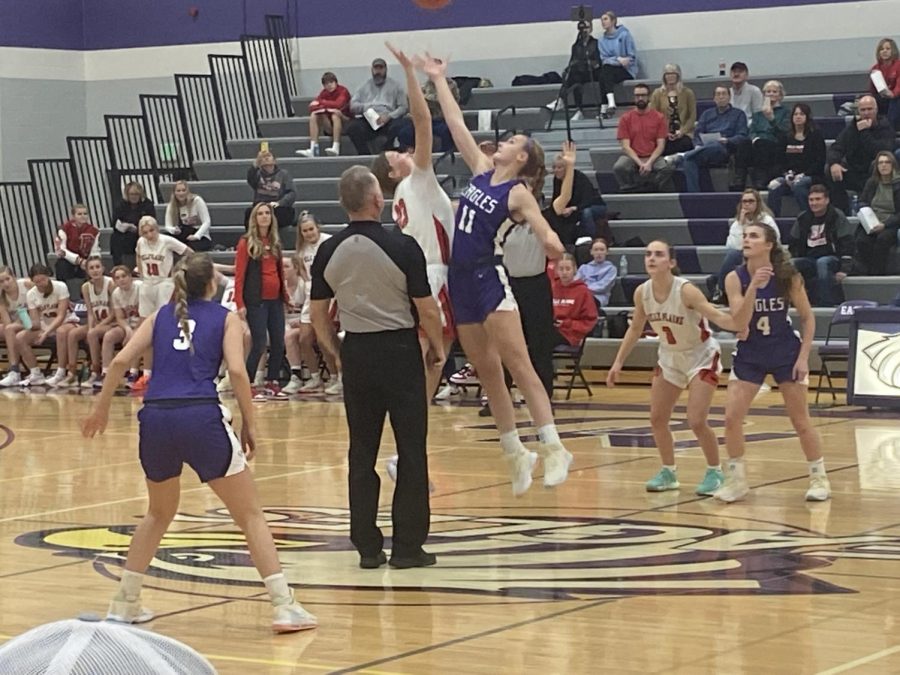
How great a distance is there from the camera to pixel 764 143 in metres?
18.4

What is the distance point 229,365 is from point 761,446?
6.70 metres

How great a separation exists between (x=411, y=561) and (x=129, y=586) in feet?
5.09

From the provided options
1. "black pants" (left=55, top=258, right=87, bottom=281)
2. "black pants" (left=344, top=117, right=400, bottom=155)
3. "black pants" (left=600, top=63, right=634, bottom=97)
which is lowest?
"black pants" (left=55, top=258, right=87, bottom=281)

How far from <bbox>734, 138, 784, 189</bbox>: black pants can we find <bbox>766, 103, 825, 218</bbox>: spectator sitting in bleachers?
0.25 meters

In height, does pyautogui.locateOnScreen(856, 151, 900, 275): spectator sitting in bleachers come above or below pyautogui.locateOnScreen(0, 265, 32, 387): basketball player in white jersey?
above

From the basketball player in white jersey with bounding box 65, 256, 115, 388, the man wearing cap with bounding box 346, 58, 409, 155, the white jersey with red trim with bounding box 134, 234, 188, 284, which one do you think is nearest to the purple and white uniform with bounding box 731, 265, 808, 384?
the white jersey with red trim with bounding box 134, 234, 188, 284

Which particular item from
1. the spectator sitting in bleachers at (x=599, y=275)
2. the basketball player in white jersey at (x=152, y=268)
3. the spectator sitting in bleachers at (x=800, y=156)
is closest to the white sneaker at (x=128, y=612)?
the spectator sitting in bleachers at (x=599, y=275)

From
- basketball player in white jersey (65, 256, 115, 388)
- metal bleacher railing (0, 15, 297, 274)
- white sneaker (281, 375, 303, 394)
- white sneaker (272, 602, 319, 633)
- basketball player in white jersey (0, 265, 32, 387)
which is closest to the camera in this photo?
white sneaker (272, 602, 319, 633)

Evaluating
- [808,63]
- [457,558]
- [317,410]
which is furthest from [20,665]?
[808,63]

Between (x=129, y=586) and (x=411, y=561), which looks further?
(x=411, y=561)

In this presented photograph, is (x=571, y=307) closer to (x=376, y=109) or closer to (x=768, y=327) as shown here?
(x=768, y=327)

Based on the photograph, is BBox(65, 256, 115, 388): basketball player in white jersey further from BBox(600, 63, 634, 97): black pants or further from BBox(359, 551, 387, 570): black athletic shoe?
BBox(359, 551, 387, 570): black athletic shoe

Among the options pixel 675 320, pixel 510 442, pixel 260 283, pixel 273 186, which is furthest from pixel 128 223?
pixel 510 442

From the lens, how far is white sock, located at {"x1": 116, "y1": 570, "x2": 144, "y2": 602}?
21.1 feet
